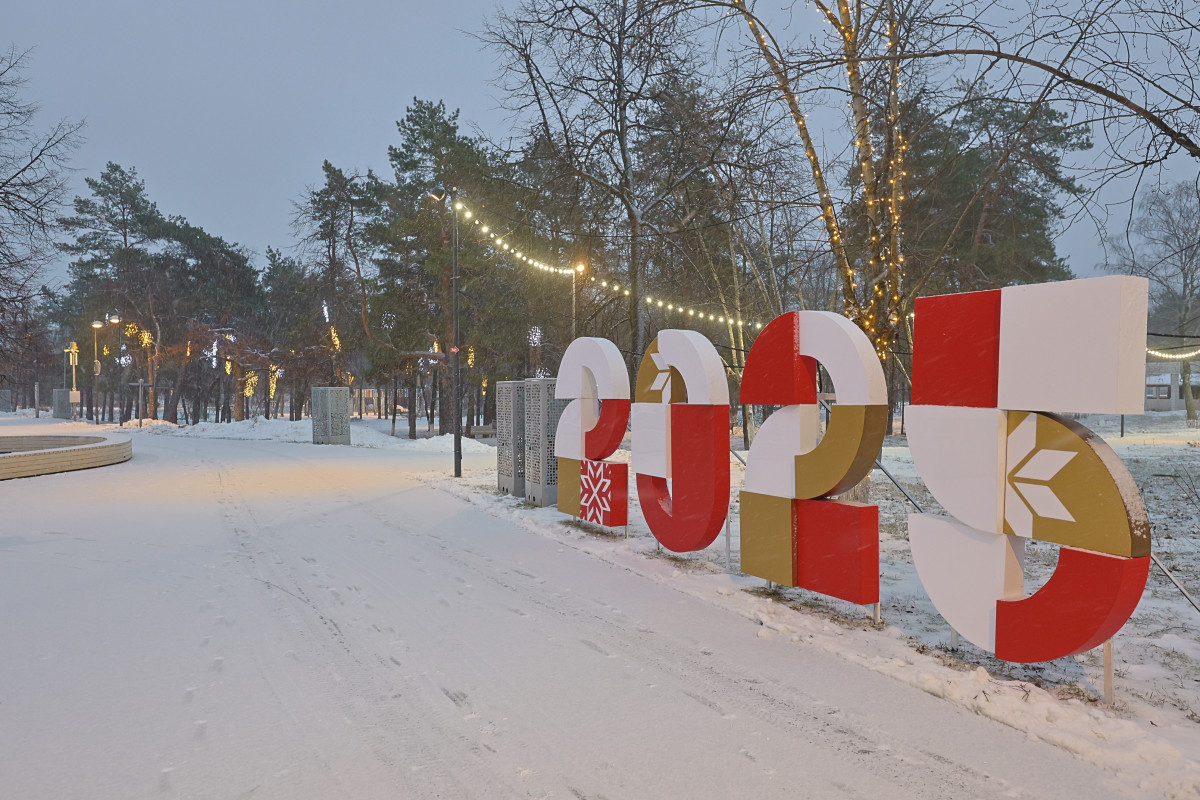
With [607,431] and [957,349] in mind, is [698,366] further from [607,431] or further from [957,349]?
[957,349]

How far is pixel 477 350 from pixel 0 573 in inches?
949

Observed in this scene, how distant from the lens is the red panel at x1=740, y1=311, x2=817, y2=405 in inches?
249

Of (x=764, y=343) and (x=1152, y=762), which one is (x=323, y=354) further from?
(x=1152, y=762)

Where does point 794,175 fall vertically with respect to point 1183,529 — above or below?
above

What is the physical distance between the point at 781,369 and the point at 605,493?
3819 mm

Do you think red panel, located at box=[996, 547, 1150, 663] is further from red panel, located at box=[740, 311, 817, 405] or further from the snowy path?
red panel, located at box=[740, 311, 817, 405]

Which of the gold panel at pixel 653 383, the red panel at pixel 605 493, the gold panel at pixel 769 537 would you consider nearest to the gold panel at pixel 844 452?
the gold panel at pixel 769 537

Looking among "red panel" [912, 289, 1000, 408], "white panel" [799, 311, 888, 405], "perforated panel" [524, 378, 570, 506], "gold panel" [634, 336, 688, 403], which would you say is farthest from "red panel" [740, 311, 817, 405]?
"perforated panel" [524, 378, 570, 506]

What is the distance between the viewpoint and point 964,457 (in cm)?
491

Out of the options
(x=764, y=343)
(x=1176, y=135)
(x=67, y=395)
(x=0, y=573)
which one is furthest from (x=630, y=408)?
(x=67, y=395)

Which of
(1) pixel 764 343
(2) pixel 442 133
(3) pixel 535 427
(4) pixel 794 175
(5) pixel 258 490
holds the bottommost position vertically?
(5) pixel 258 490

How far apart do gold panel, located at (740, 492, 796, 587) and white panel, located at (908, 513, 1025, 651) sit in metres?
1.29

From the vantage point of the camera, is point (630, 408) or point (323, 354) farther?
point (323, 354)

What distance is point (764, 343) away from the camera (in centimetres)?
669
